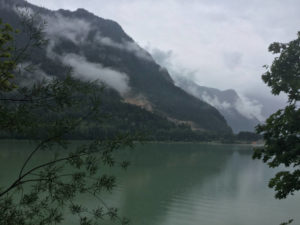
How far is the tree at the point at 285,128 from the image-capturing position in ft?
17.9

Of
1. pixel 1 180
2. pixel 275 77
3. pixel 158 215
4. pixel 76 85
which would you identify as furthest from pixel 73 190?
pixel 1 180

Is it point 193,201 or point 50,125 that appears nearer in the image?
point 50,125

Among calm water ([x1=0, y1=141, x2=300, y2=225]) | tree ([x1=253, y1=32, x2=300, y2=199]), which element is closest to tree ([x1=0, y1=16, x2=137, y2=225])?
tree ([x1=253, y1=32, x2=300, y2=199])

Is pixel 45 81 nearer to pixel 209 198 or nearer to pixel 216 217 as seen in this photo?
pixel 216 217

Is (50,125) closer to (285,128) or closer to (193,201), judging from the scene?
(285,128)

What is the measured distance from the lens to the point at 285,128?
5750mm

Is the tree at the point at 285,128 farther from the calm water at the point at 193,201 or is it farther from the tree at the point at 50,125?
the calm water at the point at 193,201

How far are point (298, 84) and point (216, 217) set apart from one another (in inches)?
713

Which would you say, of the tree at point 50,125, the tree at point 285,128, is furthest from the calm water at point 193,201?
the tree at point 50,125

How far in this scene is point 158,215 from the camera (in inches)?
816

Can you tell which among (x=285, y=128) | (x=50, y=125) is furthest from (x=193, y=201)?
(x=50, y=125)

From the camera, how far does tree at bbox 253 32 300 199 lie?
5465 mm

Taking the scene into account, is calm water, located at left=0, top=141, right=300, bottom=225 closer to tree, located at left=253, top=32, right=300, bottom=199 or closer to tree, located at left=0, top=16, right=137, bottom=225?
tree, located at left=253, top=32, right=300, bottom=199

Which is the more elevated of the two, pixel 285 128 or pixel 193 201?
pixel 285 128
